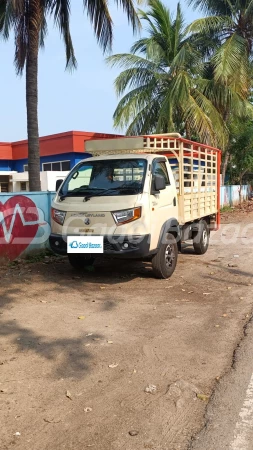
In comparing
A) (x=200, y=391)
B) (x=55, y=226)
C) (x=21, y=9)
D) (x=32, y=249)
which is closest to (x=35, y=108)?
(x=21, y=9)

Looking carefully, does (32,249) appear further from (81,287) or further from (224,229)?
(224,229)

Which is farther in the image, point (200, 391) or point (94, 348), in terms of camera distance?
point (94, 348)

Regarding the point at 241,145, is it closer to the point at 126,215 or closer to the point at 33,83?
the point at 33,83

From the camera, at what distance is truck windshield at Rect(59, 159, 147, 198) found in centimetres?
662

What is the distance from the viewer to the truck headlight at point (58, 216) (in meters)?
6.68

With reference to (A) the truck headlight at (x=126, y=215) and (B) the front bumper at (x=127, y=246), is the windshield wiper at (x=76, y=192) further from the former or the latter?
(B) the front bumper at (x=127, y=246)

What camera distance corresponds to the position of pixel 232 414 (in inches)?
124

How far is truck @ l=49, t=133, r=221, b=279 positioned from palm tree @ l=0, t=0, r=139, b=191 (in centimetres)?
279

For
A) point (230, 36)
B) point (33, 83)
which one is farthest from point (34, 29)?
point (230, 36)

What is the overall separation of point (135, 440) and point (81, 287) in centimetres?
400

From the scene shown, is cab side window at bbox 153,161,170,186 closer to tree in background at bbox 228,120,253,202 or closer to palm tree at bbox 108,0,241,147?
palm tree at bbox 108,0,241,147

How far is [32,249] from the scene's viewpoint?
8.84 meters

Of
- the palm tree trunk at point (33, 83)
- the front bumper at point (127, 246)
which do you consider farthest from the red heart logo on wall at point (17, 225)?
the front bumper at point (127, 246)

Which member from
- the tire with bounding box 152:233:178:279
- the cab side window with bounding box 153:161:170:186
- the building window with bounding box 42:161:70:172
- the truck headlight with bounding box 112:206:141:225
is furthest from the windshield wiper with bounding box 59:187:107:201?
the building window with bounding box 42:161:70:172
